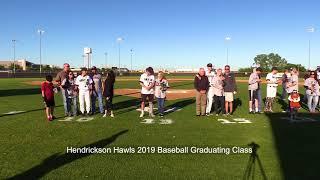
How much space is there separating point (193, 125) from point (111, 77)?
392cm

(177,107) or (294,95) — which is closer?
(294,95)

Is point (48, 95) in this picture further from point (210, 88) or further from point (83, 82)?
point (210, 88)

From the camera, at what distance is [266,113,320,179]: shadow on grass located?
308 inches

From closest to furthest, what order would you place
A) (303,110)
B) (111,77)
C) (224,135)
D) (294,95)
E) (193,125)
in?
(224,135) → (193,125) → (294,95) → (111,77) → (303,110)

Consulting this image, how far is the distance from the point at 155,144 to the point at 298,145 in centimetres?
334

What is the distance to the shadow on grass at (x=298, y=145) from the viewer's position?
7.83 metres

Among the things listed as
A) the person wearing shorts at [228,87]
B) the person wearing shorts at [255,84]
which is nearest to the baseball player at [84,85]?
the person wearing shorts at [228,87]

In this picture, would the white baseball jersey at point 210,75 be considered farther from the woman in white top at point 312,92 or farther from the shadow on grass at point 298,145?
the woman in white top at point 312,92

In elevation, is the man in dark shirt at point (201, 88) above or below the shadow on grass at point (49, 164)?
above

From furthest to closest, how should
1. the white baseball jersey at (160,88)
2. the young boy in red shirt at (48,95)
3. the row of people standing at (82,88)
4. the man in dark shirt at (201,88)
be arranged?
1. the man in dark shirt at (201,88)
2. the white baseball jersey at (160,88)
3. the row of people standing at (82,88)
4. the young boy in red shirt at (48,95)

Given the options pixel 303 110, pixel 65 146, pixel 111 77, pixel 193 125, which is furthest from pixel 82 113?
pixel 303 110

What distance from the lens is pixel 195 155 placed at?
9.11m

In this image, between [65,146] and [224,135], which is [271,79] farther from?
[65,146]

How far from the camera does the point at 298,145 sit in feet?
33.4
